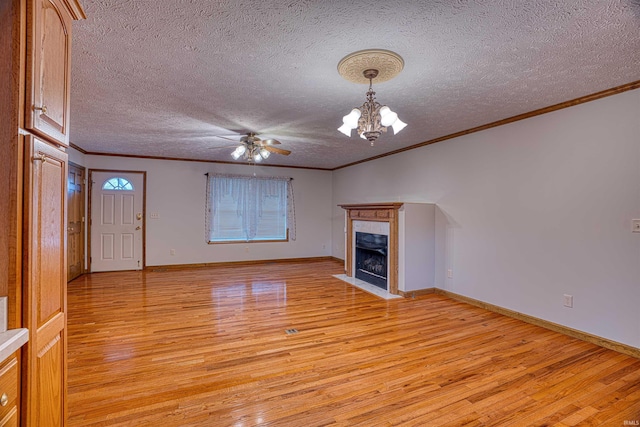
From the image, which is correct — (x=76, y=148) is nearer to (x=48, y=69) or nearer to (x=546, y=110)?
(x=48, y=69)

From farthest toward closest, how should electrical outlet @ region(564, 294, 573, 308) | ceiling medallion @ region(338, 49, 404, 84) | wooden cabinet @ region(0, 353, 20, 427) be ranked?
1. electrical outlet @ region(564, 294, 573, 308)
2. ceiling medallion @ region(338, 49, 404, 84)
3. wooden cabinet @ region(0, 353, 20, 427)

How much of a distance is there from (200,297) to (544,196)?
4.39 metres

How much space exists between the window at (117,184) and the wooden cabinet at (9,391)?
5.74m

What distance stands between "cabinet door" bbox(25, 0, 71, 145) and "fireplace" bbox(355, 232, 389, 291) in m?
4.17

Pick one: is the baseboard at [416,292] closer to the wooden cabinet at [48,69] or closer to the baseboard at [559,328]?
the baseboard at [559,328]

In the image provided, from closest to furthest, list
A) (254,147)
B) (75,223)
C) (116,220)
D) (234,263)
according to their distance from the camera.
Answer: (254,147) → (75,223) → (116,220) → (234,263)

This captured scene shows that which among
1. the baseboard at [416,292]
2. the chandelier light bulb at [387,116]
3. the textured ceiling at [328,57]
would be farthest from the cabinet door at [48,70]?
the baseboard at [416,292]

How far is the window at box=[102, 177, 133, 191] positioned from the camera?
5930 mm

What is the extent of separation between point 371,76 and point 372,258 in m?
3.41

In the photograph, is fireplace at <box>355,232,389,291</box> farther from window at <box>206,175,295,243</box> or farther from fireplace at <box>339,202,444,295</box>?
window at <box>206,175,295,243</box>

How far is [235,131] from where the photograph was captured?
421cm

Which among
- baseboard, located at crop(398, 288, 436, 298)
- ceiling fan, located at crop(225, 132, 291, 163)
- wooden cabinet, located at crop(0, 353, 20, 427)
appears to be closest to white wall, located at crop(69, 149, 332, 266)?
ceiling fan, located at crop(225, 132, 291, 163)

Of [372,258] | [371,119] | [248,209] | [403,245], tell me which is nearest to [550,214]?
[403,245]

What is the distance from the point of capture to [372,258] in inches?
206
